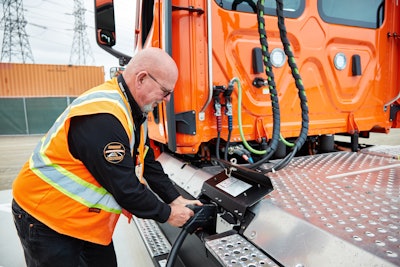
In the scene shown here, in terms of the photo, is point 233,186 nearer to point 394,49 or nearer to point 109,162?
point 109,162

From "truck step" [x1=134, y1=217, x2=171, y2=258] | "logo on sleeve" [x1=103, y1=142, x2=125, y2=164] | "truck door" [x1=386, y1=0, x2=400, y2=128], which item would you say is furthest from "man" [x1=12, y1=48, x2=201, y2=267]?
"truck door" [x1=386, y1=0, x2=400, y2=128]

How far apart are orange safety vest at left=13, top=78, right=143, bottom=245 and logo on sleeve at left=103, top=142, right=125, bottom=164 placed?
4.3 inches

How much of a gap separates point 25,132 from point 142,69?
49.8 feet

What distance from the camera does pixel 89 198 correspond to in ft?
4.84

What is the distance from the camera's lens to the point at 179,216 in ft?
5.35

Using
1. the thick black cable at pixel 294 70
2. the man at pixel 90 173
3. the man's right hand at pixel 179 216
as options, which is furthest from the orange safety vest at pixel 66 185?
the thick black cable at pixel 294 70

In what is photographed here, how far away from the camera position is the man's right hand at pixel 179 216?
1.62m

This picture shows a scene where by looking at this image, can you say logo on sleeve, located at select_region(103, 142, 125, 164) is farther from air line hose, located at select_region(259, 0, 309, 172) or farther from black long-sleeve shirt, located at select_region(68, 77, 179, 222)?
air line hose, located at select_region(259, 0, 309, 172)

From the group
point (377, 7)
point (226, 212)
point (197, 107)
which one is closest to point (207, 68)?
point (197, 107)

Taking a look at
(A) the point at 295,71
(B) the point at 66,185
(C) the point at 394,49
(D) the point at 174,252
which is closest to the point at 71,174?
(B) the point at 66,185

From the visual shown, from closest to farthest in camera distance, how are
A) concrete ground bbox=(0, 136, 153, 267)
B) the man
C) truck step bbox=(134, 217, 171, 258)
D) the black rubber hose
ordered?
the man
the black rubber hose
truck step bbox=(134, 217, 171, 258)
concrete ground bbox=(0, 136, 153, 267)

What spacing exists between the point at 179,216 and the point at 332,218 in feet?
2.67

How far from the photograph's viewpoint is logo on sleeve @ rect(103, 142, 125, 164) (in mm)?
1324

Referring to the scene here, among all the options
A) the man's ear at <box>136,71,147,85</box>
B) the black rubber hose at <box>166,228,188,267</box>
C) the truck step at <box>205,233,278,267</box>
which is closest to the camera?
the truck step at <box>205,233,278,267</box>
